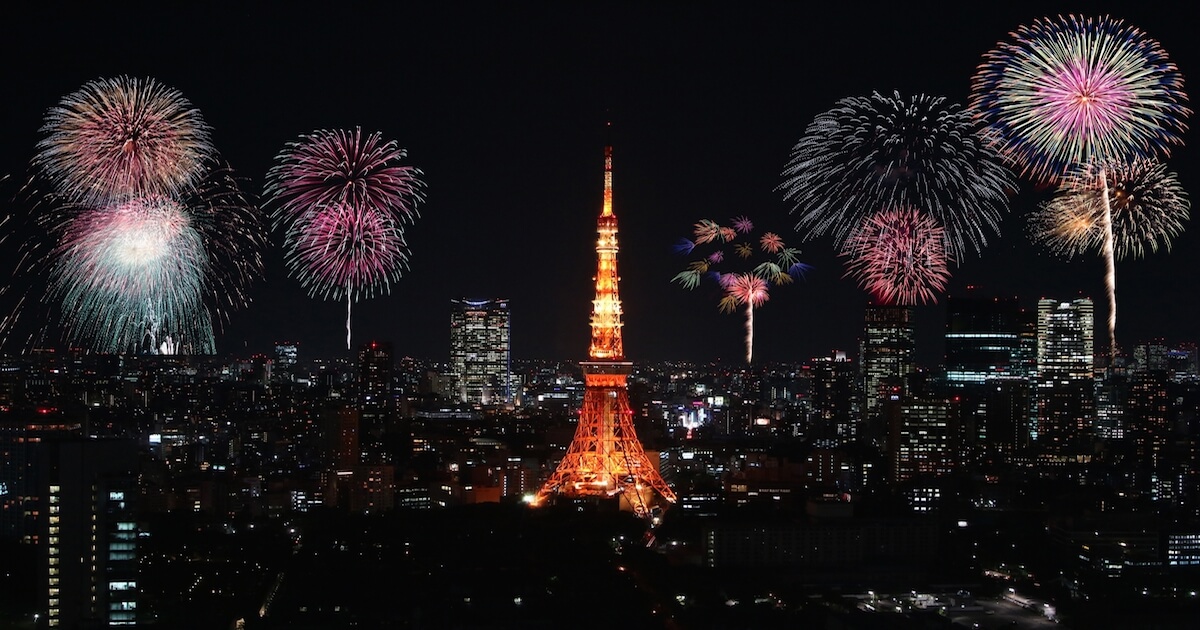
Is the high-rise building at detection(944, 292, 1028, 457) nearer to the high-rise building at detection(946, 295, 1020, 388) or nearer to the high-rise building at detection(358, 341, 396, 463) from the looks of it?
the high-rise building at detection(946, 295, 1020, 388)

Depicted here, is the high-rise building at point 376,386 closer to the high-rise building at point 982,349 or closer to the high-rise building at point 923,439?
the high-rise building at point 923,439

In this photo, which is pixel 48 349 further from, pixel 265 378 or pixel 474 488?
pixel 265 378

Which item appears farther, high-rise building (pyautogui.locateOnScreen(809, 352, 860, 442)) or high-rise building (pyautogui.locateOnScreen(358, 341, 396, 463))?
high-rise building (pyautogui.locateOnScreen(809, 352, 860, 442))

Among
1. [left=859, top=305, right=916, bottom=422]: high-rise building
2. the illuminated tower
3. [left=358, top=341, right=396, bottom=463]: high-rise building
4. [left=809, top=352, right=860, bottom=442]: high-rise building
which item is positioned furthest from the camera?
[left=809, top=352, right=860, bottom=442]: high-rise building

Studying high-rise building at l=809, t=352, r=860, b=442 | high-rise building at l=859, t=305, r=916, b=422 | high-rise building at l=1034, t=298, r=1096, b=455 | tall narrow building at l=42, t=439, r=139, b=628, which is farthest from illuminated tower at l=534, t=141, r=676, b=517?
high-rise building at l=809, t=352, r=860, b=442

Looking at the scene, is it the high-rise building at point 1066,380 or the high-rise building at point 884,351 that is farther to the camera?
the high-rise building at point 884,351

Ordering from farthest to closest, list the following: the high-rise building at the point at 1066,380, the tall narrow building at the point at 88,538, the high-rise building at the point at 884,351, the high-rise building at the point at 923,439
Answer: the high-rise building at the point at 884,351 → the high-rise building at the point at 1066,380 → the high-rise building at the point at 923,439 → the tall narrow building at the point at 88,538

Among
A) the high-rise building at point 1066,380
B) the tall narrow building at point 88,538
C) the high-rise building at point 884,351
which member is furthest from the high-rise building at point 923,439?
the tall narrow building at point 88,538
